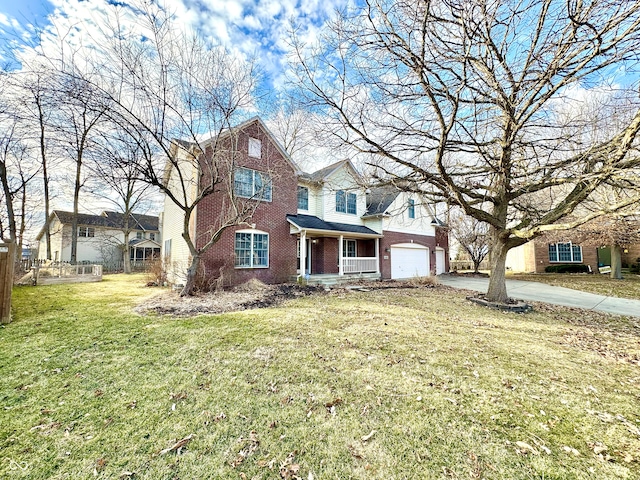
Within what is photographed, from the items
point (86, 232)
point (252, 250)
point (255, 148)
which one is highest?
point (255, 148)

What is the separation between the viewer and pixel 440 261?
73.0 ft

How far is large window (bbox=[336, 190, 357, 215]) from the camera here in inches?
661

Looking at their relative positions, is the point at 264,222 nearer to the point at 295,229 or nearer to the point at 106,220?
the point at 295,229

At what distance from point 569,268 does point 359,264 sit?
1906cm

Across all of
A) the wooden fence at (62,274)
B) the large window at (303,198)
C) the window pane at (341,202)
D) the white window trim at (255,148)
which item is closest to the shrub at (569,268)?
the window pane at (341,202)

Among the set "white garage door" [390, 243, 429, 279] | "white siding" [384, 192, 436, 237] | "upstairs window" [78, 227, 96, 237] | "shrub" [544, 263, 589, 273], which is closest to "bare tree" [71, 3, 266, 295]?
"white siding" [384, 192, 436, 237]

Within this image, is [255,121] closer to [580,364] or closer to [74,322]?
[74,322]

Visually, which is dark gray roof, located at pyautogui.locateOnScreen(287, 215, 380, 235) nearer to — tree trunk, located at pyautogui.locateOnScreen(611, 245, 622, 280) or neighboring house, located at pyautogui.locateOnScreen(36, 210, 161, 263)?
tree trunk, located at pyautogui.locateOnScreen(611, 245, 622, 280)

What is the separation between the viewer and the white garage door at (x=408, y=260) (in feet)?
58.3

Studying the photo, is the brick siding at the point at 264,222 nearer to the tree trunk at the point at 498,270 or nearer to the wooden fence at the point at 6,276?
the wooden fence at the point at 6,276

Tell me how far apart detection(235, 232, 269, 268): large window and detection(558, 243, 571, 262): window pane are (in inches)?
987

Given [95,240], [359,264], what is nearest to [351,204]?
[359,264]

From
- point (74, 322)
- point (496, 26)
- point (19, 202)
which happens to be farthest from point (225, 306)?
point (19, 202)

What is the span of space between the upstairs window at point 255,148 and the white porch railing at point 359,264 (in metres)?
7.10
